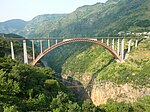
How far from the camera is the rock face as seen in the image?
2213 inches

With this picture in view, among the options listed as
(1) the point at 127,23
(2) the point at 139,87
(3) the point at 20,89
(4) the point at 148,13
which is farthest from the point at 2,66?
(4) the point at 148,13

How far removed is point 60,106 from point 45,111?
1.65 metres

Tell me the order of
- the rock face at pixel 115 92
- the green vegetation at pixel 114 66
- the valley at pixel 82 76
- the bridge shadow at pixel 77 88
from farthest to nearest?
the bridge shadow at pixel 77 88 < the green vegetation at pixel 114 66 < the rock face at pixel 115 92 < the valley at pixel 82 76

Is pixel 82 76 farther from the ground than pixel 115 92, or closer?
closer

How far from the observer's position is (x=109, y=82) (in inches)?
2482

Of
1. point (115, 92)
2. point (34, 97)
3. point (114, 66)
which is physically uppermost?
point (34, 97)

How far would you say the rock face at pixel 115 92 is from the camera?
2213 inches

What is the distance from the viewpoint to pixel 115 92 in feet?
199

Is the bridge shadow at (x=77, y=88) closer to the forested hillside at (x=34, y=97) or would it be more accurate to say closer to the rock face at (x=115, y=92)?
the rock face at (x=115, y=92)

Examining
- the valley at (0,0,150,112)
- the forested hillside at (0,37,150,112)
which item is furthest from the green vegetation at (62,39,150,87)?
the forested hillside at (0,37,150,112)

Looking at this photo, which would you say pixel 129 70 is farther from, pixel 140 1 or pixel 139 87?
pixel 140 1

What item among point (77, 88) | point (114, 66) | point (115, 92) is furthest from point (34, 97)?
point (77, 88)

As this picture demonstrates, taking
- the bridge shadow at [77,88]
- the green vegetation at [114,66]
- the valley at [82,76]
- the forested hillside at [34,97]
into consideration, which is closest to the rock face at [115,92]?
the valley at [82,76]

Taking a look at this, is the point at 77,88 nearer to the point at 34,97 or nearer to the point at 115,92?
the point at 115,92
